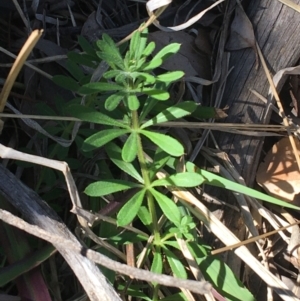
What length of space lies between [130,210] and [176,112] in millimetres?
329

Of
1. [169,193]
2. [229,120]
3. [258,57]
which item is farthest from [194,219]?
[258,57]

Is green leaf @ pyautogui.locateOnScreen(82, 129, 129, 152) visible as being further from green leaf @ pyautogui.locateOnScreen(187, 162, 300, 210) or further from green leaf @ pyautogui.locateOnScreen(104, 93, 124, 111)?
green leaf @ pyautogui.locateOnScreen(187, 162, 300, 210)

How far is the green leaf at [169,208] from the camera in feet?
5.47

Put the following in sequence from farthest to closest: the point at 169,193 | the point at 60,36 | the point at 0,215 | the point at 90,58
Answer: the point at 60,36
the point at 169,193
the point at 90,58
the point at 0,215

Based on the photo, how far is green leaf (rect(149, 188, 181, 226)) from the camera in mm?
1668

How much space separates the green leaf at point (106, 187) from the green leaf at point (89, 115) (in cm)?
18

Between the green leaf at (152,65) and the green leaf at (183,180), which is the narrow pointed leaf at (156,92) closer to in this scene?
the green leaf at (152,65)

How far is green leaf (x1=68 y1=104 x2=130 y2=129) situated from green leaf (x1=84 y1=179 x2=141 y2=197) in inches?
7.1

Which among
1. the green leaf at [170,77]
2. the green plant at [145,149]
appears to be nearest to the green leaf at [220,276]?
the green plant at [145,149]

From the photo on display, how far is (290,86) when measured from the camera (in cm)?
208

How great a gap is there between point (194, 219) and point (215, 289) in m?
0.26

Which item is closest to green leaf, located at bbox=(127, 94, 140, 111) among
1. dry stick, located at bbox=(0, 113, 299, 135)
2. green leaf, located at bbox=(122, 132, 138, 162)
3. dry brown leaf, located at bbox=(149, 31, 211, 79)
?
green leaf, located at bbox=(122, 132, 138, 162)

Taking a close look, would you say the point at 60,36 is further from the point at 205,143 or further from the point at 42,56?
the point at 205,143

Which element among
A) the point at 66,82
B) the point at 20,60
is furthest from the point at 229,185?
the point at 20,60
